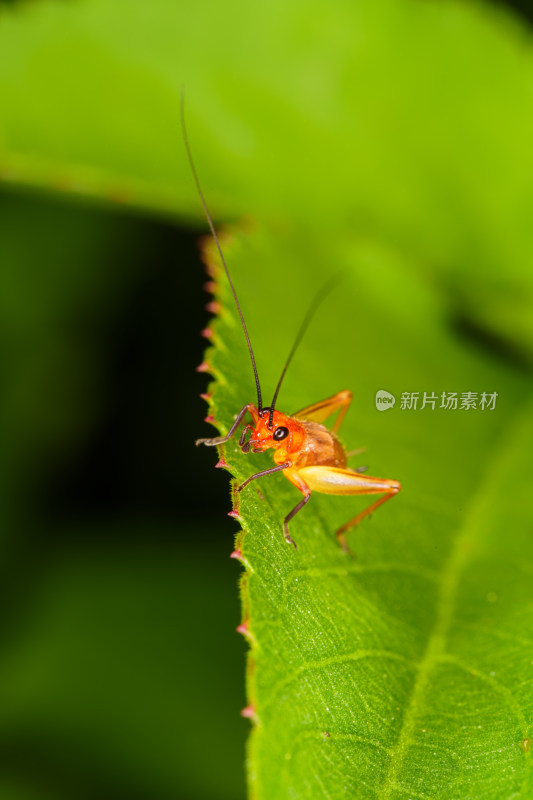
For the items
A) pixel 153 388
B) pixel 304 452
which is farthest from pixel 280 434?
pixel 153 388

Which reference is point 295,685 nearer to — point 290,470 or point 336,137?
point 290,470

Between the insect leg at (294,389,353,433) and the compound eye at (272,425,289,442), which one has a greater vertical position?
the insect leg at (294,389,353,433)

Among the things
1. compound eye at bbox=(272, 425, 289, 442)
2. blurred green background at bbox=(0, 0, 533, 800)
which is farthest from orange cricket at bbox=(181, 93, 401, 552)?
blurred green background at bbox=(0, 0, 533, 800)

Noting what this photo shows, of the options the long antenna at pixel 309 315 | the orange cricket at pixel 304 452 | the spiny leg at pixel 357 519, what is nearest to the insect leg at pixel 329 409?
the orange cricket at pixel 304 452

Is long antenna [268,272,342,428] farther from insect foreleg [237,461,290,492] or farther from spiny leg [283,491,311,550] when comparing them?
spiny leg [283,491,311,550]

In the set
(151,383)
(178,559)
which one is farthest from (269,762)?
(151,383)

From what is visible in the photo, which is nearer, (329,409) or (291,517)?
(291,517)

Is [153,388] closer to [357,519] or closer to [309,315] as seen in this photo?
[309,315]
